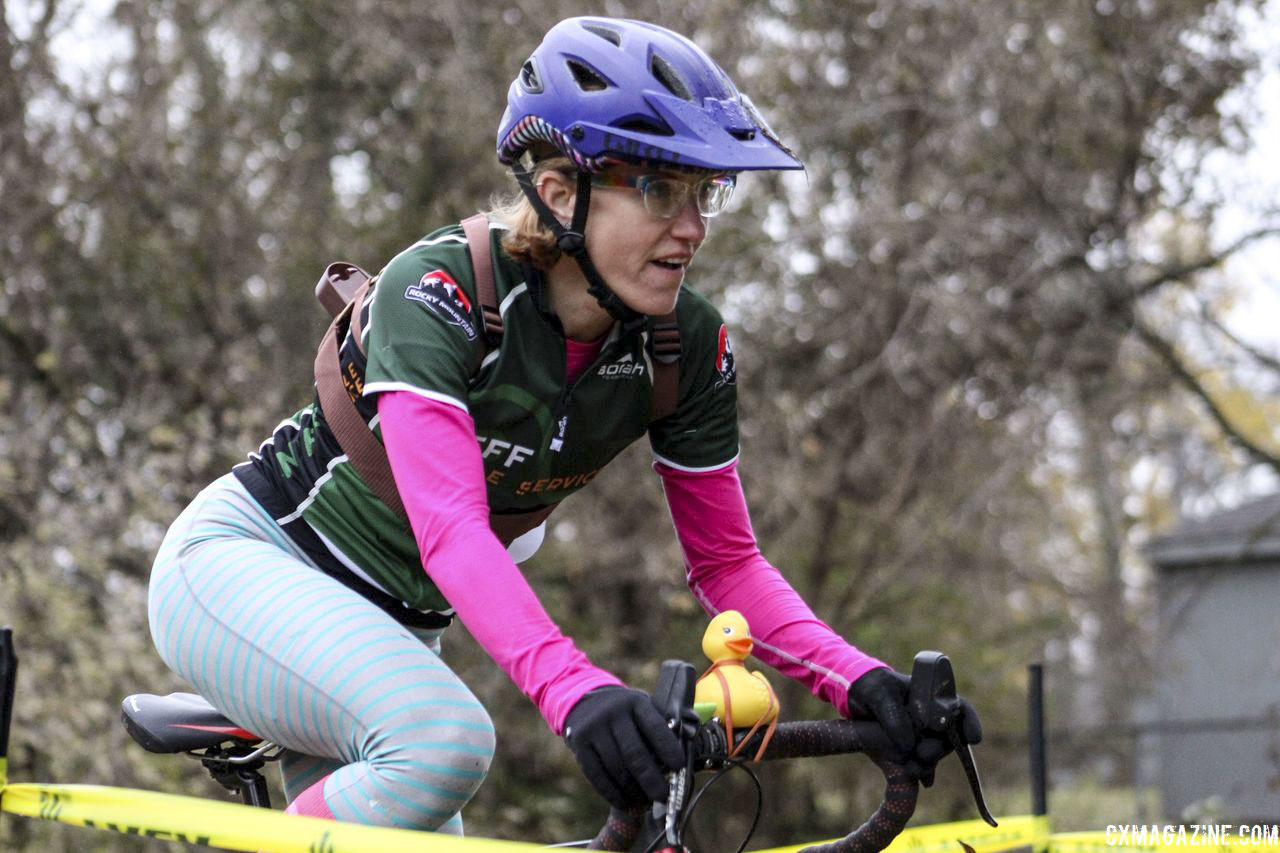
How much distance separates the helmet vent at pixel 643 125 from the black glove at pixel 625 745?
0.93 meters

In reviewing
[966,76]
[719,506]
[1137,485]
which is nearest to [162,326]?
[966,76]

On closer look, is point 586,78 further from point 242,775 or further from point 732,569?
point 242,775

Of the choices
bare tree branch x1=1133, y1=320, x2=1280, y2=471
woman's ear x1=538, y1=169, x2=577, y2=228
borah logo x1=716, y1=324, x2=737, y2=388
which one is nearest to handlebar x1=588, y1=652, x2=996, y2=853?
borah logo x1=716, y1=324, x2=737, y2=388

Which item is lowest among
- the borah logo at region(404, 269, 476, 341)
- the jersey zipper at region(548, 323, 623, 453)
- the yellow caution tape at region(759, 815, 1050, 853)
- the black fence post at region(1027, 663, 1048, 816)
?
the yellow caution tape at region(759, 815, 1050, 853)

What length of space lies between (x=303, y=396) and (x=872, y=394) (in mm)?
3505

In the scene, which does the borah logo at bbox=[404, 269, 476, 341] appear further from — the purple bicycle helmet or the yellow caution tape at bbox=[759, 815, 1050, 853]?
the yellow caution tape at bbox=[759, 815, 1050, 853]

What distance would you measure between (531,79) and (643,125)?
33 centimetres

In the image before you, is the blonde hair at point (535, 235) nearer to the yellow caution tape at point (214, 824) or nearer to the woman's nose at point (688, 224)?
the woman's nose at point (688, 224)

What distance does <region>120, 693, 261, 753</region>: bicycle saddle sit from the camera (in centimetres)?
263

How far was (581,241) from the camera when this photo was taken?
245cm

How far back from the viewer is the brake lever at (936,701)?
2.29 m

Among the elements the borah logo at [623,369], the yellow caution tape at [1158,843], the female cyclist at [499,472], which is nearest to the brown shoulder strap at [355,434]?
the female cyclist at [499,472]

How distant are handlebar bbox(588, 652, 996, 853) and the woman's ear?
0.90m

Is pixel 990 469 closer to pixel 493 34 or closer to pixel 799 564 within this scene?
pixel 799 564
